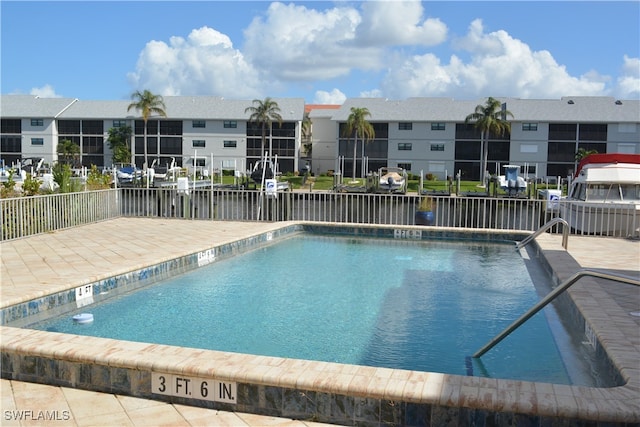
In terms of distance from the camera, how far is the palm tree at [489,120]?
4925 cm

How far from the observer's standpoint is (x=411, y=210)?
19.6 m

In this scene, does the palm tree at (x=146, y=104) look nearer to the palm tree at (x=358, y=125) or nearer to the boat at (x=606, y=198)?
the palm tree at (x=358, y=125)

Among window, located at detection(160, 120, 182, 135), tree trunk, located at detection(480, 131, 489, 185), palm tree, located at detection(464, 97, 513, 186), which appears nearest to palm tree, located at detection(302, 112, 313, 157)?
window, located at detection(160, 120, 182, 135)

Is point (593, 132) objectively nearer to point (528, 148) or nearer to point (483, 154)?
point (528, 148)

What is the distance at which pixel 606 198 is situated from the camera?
17.1 meters

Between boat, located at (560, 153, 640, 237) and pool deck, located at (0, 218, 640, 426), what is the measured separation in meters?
0.93

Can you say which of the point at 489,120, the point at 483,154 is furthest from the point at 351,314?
the point at 483,154

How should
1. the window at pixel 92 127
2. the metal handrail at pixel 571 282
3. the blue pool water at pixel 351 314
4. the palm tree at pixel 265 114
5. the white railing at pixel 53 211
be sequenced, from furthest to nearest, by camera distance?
the window at pixel 92 127
the palm tree at pixel 265 114
the white railing at pixel 53 211
the blue pool water at pixel 351 314
the metal handrail at pixel 571 282

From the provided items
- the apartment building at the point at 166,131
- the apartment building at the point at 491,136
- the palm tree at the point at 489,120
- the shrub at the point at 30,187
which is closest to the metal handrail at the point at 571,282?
the shrub at the point at 30,187

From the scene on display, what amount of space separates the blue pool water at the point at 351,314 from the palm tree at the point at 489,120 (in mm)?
38958

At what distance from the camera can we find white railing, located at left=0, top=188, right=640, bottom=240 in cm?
1414

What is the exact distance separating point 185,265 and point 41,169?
34.9 meters

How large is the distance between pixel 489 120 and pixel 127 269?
44.2 meters

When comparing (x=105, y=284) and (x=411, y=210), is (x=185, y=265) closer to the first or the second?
(x=105, y=284)
